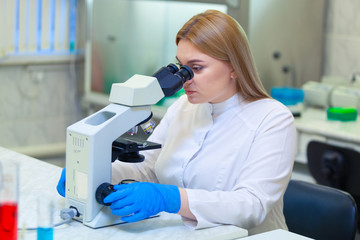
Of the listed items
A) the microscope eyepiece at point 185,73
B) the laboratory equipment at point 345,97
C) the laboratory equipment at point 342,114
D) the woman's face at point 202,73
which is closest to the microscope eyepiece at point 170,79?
the microscope eyepiece at point 185,73

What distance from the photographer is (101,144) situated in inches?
60.6

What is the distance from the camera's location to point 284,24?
3.38 m

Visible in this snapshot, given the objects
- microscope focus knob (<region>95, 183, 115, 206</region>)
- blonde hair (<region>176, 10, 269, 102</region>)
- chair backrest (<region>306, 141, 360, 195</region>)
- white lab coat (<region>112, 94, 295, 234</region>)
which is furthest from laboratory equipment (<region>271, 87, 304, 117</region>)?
microscope focus knob (<region>95, 183, 115, 206</region>)

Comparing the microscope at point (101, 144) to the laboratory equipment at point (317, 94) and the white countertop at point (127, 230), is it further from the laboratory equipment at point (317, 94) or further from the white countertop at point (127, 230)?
the laboratory equipment at point (317, 94)

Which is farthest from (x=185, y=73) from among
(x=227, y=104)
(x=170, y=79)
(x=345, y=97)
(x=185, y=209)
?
(x=345, y=97)

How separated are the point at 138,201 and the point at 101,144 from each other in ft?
0.56

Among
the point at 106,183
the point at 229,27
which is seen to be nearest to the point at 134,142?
the point at 106,183

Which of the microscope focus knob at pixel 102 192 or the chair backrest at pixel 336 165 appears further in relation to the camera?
the chair backrest at pixel 336 165

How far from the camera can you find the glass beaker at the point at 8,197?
49.3 inches

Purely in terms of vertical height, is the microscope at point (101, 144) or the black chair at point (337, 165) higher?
the microscope at point (101, 144)

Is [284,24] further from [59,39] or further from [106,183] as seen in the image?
[106,183]

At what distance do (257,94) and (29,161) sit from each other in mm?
804

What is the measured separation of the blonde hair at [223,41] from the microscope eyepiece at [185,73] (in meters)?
0.11

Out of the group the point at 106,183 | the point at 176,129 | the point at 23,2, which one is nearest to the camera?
the point at 106,183
